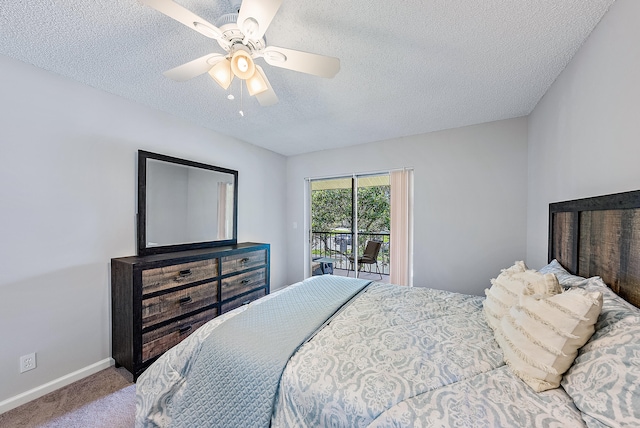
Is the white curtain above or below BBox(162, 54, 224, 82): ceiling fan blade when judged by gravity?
below

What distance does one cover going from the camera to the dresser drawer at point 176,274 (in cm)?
202

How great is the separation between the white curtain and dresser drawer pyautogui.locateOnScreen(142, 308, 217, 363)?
8.25ft

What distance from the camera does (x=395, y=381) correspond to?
0.96 meters

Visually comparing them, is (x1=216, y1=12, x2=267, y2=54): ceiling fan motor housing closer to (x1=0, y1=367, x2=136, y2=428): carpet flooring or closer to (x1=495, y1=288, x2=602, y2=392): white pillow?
(x1=495, y1=288, x2=602, y2=392): white pillow

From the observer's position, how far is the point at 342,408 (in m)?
0.91

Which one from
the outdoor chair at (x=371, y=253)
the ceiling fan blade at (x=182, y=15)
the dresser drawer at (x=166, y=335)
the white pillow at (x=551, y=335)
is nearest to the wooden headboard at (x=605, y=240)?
the white pillow at (x=551, y=335)

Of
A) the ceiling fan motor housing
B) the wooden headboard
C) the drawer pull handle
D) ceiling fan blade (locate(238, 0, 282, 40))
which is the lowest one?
the drawer pull handle

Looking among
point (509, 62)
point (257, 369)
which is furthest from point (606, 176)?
point (257, 369)

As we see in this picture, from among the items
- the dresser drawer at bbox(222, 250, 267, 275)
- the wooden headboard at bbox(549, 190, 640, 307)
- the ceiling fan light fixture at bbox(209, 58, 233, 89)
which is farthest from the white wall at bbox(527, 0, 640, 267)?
the dresser drawer at bbox(222, 250, 267, 275)

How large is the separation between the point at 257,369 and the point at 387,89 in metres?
2.28

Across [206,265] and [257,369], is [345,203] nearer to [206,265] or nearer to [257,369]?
[206,265]

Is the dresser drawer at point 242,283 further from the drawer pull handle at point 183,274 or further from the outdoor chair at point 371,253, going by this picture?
the outdoor chair at point 371,253

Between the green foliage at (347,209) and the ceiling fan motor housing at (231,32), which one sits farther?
the green foliage at (347,209)

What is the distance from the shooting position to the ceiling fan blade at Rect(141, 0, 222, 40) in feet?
3.34
